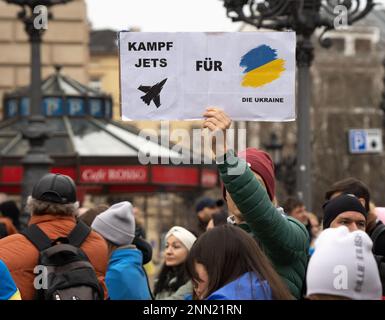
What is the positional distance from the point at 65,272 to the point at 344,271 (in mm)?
2055

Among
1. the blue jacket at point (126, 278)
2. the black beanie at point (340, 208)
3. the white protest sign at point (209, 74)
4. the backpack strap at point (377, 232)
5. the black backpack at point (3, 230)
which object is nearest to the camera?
the white protest sign at point (209, 74)

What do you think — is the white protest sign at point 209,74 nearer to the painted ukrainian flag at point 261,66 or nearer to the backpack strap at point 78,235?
the painted ukrainian flag at point 261,66

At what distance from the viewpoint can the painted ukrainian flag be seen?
729 centimetres

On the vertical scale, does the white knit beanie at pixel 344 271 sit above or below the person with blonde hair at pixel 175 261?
above

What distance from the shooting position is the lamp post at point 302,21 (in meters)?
15.3

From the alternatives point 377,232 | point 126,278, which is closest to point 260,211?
point 377,232

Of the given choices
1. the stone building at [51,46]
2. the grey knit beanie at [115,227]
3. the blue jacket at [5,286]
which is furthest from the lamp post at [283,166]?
the blue jacket at [5,286]

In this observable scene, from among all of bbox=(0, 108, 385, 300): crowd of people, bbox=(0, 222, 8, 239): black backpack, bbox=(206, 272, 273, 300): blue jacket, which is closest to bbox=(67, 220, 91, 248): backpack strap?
bbox=(0, 108, 385, 300): crowd of people

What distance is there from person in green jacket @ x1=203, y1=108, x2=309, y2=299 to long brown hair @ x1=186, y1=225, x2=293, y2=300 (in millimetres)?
580

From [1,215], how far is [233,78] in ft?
22.2

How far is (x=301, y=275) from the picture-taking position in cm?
710

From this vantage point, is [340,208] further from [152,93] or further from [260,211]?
[152,93]

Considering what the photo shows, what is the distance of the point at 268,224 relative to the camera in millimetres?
6770
